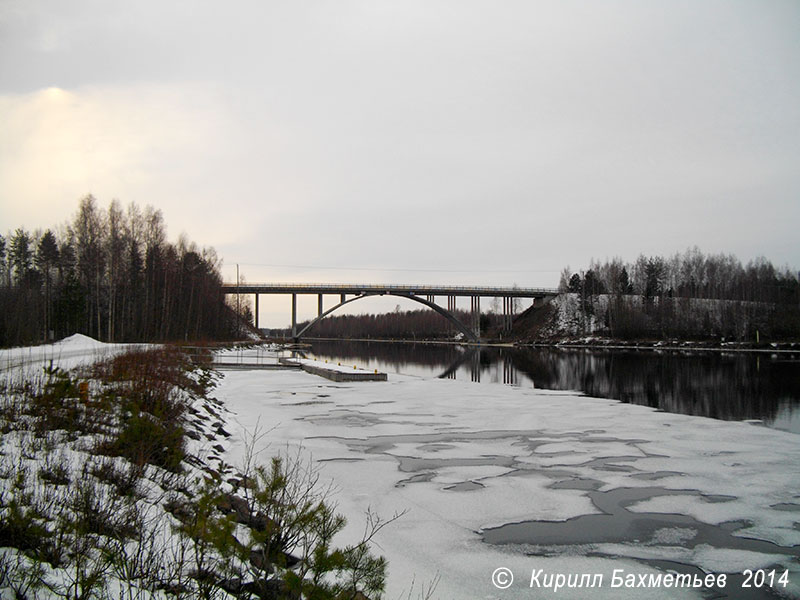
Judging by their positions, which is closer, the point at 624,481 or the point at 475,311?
the point at 624,481

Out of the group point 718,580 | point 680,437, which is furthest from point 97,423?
point 680,437

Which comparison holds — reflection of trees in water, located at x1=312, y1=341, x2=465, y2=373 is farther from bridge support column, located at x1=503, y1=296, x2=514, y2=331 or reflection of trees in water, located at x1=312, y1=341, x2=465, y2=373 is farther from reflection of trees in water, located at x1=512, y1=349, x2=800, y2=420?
bridge support column, located at x1=503, y1=296, x2=514, y2=331

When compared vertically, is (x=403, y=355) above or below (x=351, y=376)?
below

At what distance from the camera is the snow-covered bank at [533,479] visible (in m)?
5.57

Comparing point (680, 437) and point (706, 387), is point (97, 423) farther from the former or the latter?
point (706, 387)

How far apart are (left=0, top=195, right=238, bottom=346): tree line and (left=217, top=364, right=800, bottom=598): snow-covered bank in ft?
108

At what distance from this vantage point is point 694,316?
82.6 m

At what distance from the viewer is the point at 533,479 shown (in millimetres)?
8539

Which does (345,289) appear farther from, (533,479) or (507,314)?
(533,479)
